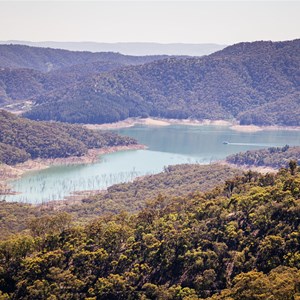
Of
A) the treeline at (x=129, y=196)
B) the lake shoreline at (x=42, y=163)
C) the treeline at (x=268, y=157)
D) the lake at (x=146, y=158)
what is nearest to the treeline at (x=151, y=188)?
the treeline at (x=129, y=196)

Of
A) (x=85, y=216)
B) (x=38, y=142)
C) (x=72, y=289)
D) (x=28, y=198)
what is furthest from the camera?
(x=38, y=142)

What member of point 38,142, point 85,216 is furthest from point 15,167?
point 85,216

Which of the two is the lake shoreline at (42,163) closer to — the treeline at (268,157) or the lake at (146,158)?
the lake at (146,158)

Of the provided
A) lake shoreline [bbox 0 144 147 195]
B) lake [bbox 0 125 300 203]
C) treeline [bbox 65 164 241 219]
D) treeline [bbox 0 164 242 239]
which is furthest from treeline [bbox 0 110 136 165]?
treeline [bbox 65 164 241 219]

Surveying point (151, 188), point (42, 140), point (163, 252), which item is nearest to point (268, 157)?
point (151, 188)

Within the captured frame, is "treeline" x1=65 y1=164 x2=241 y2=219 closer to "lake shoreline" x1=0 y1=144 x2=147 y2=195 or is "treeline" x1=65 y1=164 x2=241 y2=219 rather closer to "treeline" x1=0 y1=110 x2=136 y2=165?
"lake shoreline" x1=0 y1=144 x2=147 y2=195

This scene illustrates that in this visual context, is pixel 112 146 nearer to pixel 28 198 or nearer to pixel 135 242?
pixel 28 198

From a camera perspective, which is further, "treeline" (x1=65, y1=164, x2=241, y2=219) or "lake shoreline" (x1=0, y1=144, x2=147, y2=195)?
"lake shoreline" (x1=0, y1=144, x2=147, y2=195)
